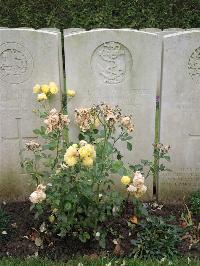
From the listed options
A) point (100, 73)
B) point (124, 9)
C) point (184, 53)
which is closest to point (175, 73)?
point (184, 53)

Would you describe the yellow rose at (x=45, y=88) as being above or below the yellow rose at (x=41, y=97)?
above

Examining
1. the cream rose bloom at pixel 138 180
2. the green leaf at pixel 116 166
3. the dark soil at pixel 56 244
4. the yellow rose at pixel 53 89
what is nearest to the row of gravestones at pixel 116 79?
the yellow rose at pixel 53 89

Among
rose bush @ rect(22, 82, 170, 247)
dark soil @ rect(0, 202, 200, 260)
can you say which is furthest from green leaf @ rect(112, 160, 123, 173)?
dark soil @ rect(0, 202, 200, 260)

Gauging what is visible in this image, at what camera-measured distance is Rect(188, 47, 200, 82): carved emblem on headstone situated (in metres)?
4.14

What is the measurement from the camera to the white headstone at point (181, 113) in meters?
4.12

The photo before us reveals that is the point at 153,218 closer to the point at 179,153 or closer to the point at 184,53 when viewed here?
the point at 179,153

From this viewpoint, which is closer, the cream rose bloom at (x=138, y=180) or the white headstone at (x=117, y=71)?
the cream rose bloom at (x=138, y=180)

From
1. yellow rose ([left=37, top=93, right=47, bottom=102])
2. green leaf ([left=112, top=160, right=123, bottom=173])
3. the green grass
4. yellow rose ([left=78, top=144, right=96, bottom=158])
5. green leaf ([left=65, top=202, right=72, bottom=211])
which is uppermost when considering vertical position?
yellow rose ([left=37, top=93, right=47, bottom=102])

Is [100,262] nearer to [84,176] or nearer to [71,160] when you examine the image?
[84,176]

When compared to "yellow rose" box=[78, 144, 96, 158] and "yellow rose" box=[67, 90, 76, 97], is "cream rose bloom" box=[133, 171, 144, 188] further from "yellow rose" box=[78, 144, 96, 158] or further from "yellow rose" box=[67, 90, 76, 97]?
"yellow rose" box=[67, 90, 76, 97]

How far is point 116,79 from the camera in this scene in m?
4.20

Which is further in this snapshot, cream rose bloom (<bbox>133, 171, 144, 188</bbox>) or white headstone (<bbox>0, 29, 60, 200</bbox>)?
white headstone (<bbox>0, 29, 60, 200</bbox>)

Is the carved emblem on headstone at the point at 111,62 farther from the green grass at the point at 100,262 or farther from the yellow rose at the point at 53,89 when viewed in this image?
the green grass at the point at 100,262

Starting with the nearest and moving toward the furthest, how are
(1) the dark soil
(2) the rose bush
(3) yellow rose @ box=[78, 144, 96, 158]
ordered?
(3) yellow rose @ box=[78, 144, 96, 158]
(2) the rose bush
(1) the dark soil
